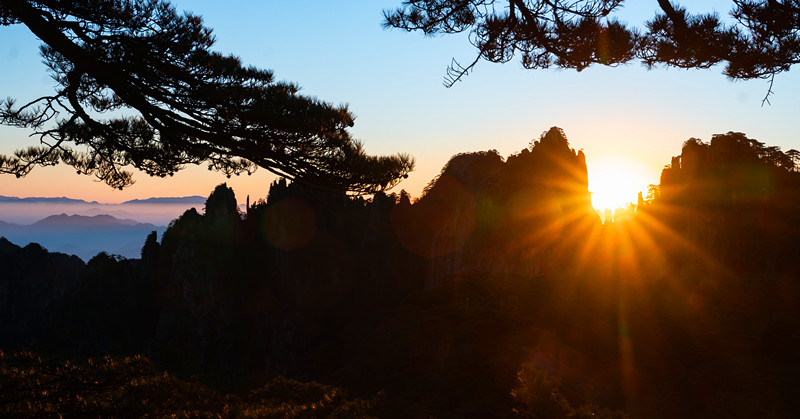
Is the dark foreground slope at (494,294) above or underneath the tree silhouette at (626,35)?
underneath

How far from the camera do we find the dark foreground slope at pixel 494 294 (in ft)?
35.2

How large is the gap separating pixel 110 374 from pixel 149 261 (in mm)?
55123

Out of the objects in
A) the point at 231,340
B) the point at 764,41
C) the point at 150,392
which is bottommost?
the point at 231,340

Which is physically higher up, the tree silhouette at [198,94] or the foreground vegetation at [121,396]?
the tree silhouette at [198,94]

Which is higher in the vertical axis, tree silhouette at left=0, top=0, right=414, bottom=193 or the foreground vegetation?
tree silhouette at left=0, top=0, right=414, bottom=193

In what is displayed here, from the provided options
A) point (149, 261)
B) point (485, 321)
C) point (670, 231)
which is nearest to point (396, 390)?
point (485, 321)

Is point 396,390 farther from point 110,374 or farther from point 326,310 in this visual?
point 326,310

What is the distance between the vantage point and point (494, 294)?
45.7 feet

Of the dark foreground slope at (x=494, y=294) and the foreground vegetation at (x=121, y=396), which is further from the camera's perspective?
the dark foreground slope at (x=494, y=294)

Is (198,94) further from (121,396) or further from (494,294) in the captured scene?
(494,294)

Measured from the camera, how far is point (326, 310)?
5794cm

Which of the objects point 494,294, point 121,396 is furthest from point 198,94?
point 494,294

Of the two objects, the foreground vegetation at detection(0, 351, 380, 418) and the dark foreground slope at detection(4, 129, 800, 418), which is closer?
the foreground vegetation at detection(0, 351, 380, 418)

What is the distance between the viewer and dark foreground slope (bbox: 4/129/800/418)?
1073 cm
